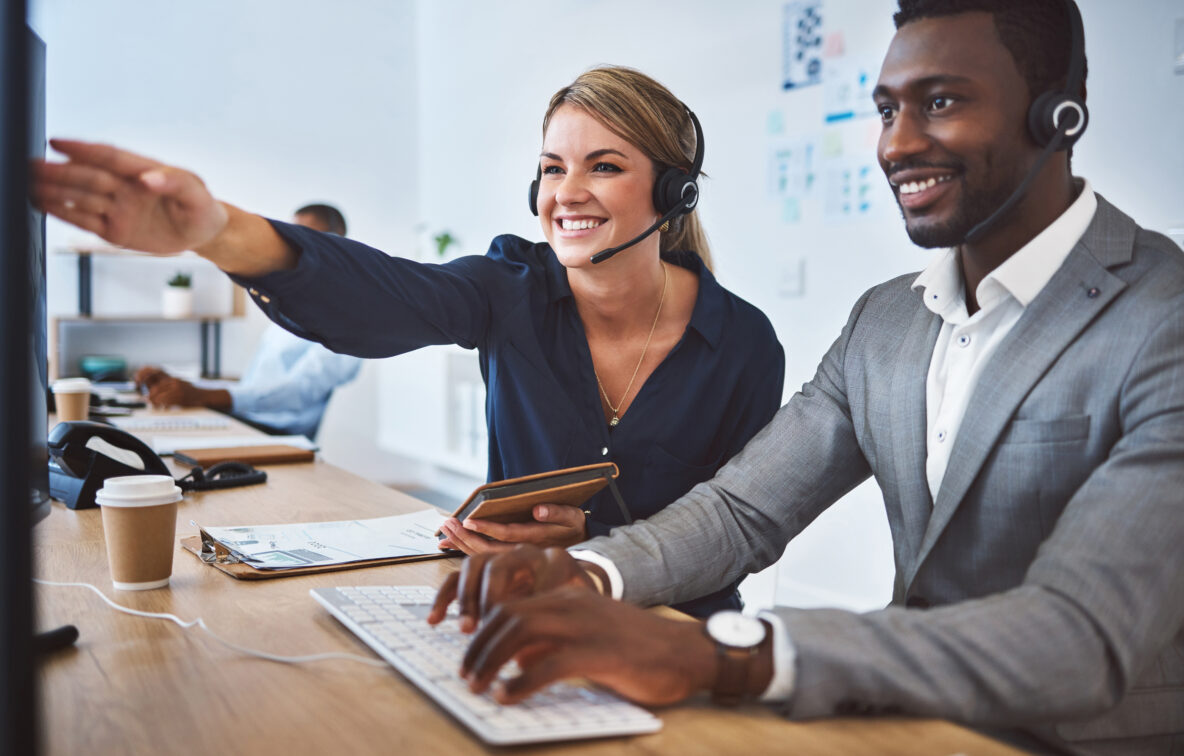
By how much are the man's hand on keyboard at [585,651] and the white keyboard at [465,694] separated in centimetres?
1

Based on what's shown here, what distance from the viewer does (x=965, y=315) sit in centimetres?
108

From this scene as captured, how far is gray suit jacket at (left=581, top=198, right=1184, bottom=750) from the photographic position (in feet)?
2.31

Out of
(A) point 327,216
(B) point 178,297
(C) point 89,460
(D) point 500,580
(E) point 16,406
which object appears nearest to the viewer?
(E) point 16,406

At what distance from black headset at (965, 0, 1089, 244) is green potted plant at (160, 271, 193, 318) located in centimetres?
486

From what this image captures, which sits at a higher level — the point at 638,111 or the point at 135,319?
the point at 638,111

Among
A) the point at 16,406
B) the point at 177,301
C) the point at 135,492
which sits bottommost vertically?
the point at 135,492

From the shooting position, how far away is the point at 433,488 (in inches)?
227

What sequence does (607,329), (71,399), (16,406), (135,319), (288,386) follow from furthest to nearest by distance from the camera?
(135,319) → (288,386) → (71,399) → (607,329) → (16,406)

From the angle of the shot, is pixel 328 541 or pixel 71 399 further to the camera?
pixel 71 399

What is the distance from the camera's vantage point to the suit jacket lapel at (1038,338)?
0.93 m

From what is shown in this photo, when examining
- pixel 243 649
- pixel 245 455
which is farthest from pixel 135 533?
pixel 245 455

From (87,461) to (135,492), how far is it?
0.59 metres

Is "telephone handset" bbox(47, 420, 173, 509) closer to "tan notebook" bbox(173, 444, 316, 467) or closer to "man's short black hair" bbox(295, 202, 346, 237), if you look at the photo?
"tan notebook" bbox(173, 444, 316, 467)

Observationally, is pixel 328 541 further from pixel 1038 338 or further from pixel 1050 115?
pixel 1050 115
